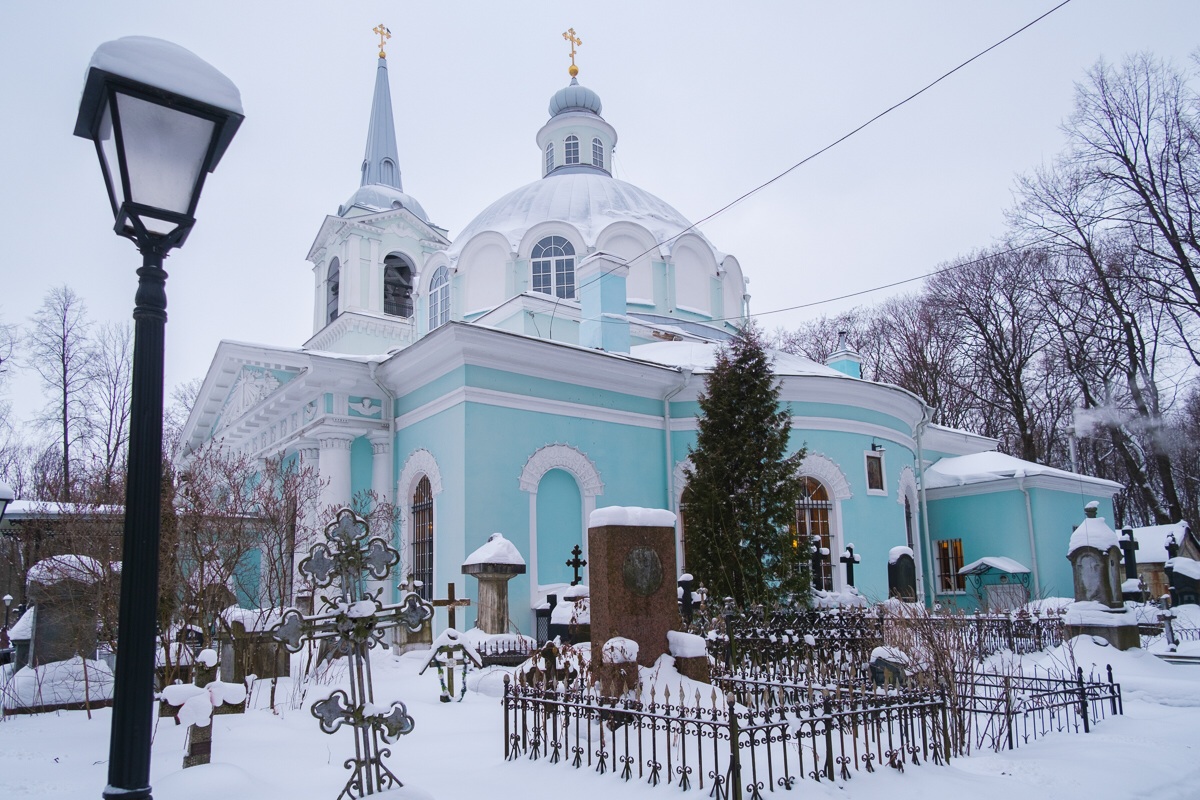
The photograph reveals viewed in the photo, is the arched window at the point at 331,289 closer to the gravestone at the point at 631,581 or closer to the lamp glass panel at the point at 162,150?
the gravestone at the point at 631,581

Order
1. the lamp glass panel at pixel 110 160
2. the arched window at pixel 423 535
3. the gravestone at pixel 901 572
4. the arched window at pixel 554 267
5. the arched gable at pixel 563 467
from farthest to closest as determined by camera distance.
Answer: the arched window at pixel 554 267 → the gravestone at pixel 901 572 → the arched window at pixel 423 535 → the arched gable at pixel 563 467 → the lamp glass panel at pixel 110 160

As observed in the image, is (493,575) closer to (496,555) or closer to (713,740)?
(496,555)

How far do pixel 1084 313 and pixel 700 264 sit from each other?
11.4 m

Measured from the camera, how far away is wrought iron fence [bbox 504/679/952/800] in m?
5.64

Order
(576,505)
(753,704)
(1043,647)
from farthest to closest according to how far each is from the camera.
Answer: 1. (576,505)
2. (1043,647)
3. (753,704)

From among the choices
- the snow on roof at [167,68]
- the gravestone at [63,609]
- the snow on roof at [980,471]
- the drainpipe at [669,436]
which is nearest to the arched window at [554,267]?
the drainpipe at [669,436]

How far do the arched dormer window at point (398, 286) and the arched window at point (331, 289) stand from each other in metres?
1.62

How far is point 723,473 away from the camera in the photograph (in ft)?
47.6

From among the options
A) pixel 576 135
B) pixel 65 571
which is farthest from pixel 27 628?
pixel 576 135

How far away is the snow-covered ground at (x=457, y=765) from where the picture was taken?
559 cm

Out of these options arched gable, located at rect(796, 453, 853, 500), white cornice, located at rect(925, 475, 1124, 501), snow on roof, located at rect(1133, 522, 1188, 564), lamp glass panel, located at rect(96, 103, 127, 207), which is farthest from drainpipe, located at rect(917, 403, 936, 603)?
lamp glass panel, located at rect(96, 103, 127, 207)

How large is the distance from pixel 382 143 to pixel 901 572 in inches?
839

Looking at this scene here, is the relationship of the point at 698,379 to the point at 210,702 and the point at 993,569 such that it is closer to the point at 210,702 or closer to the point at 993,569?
the point at 993,569

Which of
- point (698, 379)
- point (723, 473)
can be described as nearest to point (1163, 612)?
point (723, 473)
